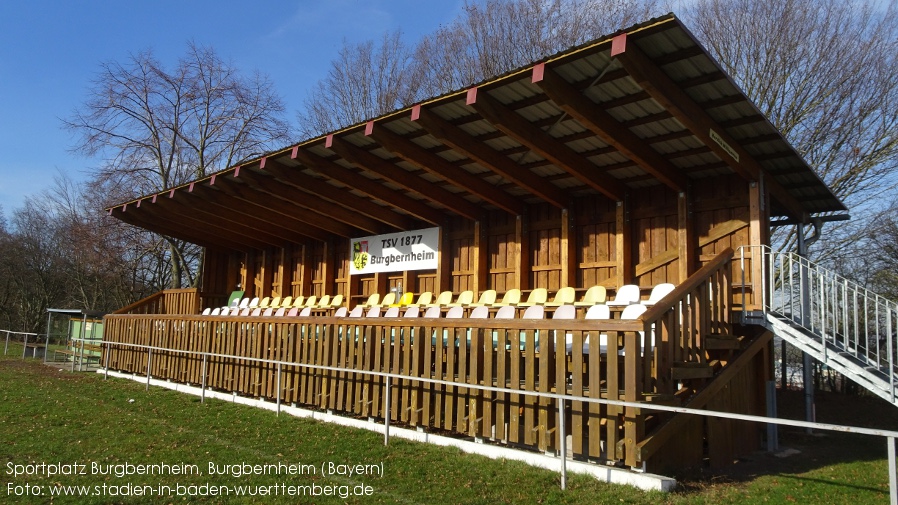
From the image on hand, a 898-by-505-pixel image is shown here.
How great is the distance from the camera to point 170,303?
2062cm

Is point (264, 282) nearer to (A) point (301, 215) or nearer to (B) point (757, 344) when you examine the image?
(A) point (301, 215)

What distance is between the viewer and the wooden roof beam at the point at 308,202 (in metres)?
13.3

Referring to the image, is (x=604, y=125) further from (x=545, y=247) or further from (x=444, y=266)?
(x=444, y=266)

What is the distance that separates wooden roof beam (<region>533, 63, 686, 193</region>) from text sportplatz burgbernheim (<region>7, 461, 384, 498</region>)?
478cm

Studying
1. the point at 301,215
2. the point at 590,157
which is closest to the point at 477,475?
the point at 590,157

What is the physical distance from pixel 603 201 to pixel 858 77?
940 cm

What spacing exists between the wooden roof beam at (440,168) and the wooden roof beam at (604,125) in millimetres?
3162

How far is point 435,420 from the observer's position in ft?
25.2

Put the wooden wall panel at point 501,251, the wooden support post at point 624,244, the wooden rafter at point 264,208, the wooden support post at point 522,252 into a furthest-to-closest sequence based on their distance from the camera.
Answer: the wooden rafter at point 264,208 < the wooden wall panel at point 501,251 < the wooden support post at point 522,252 < the wooden support post at point 624,244

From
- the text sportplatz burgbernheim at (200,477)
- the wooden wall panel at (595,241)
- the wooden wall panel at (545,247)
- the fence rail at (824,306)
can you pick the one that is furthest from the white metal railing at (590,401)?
the wooden wall panel at (545,247)

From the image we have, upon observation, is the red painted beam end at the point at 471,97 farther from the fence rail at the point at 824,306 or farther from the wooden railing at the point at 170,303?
the wooden railing at the point at 170,303

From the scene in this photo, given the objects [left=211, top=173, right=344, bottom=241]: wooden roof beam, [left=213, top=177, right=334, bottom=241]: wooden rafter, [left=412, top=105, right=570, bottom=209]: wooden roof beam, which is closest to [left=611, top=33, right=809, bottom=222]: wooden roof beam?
[left=412, top=105, right=570, bottom=209]: wooden roof beam

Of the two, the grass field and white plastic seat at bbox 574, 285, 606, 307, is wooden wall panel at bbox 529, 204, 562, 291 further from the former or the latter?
the grass field

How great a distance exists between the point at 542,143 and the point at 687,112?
2.21 m
